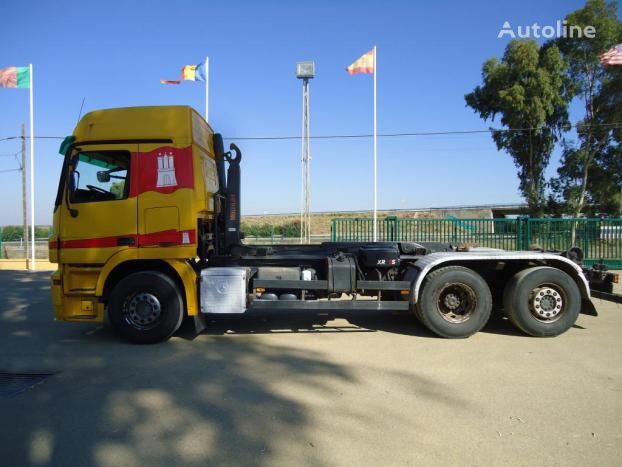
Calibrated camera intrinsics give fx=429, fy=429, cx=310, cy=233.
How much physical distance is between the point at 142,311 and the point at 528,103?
2369 cm

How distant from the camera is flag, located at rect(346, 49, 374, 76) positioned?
18734 mm

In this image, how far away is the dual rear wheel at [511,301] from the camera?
579 centimetres

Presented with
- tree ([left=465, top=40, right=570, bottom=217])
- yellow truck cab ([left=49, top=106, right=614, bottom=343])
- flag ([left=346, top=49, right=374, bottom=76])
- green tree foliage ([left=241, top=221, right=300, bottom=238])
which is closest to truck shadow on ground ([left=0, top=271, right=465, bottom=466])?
yellow truck cab ([left=49, top=106, right=614, bottom=343])

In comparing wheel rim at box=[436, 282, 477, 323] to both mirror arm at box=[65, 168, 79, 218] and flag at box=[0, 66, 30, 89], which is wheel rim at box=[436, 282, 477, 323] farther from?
flag at box=[0, 66, 30, 89]

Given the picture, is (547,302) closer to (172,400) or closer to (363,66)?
(172,400)

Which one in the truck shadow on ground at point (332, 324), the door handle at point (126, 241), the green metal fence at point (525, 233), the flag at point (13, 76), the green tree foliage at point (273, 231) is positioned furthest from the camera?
the green tree foliage at point (273, 231)

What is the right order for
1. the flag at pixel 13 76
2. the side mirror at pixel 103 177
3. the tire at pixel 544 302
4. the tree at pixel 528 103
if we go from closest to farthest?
1. the side mirror at pixel 103 177
2. the tire at pixel 544 302
3. the flag at pixel 13 76
4. the tree at pixel 528 103

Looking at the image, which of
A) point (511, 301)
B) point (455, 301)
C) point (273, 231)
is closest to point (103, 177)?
point (455, 301)

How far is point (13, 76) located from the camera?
60.6 ft

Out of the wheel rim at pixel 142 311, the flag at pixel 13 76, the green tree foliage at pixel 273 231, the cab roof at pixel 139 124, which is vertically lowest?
the wheel rim at pixel 142 311

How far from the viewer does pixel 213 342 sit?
5.93 metres

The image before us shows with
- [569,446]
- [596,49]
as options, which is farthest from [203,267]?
[596,49]

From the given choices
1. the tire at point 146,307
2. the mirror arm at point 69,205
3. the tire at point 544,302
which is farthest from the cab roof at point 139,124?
the tire at point 544,302

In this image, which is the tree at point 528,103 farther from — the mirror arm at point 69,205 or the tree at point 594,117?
the mirror arm at point 69,205
